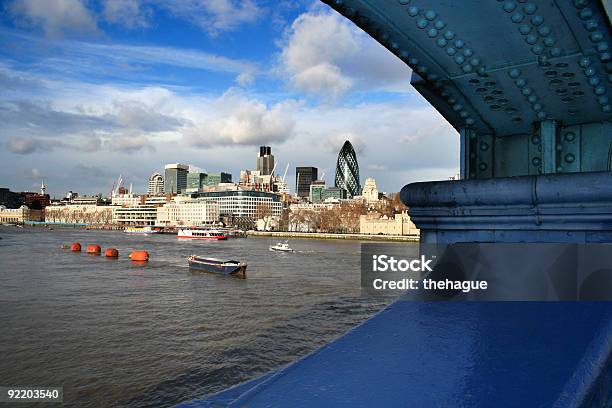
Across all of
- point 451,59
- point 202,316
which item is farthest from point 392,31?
point 202,316

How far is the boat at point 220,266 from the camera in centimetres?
2889

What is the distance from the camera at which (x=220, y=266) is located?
29.7m

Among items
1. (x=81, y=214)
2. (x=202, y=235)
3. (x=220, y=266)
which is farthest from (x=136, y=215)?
(x=220, y=266)

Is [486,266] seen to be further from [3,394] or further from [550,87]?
[3,394]

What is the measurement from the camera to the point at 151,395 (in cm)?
953

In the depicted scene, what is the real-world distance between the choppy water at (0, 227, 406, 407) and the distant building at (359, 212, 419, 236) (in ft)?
204

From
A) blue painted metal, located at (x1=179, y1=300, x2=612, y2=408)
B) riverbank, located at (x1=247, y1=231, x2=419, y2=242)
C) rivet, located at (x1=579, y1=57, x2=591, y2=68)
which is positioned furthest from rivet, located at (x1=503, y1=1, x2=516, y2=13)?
riverbank, located at (x1=247, y1=231, x2=419, y2=242)

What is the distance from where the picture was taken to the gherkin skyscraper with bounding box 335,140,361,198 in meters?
170

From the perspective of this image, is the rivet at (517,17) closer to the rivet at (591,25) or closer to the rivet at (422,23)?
the rivet at (591,25)

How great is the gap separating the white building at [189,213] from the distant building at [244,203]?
2.38 meters

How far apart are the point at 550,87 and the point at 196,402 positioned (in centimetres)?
273

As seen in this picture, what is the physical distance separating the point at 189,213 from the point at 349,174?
60.3 metres

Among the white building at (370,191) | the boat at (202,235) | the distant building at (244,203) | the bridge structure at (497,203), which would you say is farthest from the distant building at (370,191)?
the bridge structure at (497,203)

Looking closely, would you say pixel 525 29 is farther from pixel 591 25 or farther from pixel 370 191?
pixel 370 191
